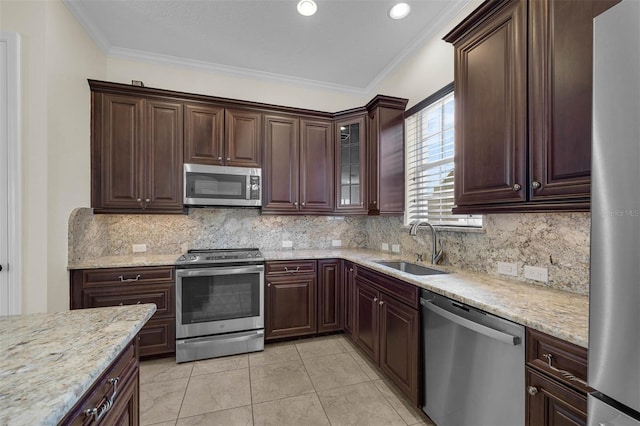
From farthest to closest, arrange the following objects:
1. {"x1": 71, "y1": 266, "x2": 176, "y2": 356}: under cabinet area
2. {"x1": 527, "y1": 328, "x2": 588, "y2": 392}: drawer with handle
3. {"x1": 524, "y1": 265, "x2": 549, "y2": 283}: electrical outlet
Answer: {"x1": 71, "y1": 266, "x2": 176, "y2": 356}: under cabinet area < {"x1": 524, "y1": 265, "x2": 549, "y2": 283}: electrical outlet < {"x1": 527, "y1": 328, "x2": 588, "y2": 392}: drawer with handle

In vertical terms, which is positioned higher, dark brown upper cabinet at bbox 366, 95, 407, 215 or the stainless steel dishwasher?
dark brown upper cabinet at bbox 366, 95, 407, 215

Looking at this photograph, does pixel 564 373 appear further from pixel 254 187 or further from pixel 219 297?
pixel 254 187

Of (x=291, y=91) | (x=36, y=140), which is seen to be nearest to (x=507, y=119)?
(x=291, y=91)

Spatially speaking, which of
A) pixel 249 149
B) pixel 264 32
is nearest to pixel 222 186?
pixel 249 149

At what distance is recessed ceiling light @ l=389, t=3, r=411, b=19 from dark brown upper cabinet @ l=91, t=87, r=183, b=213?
225 cm

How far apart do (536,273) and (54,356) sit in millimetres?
2257

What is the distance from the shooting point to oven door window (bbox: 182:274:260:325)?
2557 millimetres

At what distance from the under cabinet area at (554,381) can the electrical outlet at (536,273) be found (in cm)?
66

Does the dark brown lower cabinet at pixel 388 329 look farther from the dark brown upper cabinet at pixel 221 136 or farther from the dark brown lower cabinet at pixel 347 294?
the dark brown upper cabinet at pixel 221 136

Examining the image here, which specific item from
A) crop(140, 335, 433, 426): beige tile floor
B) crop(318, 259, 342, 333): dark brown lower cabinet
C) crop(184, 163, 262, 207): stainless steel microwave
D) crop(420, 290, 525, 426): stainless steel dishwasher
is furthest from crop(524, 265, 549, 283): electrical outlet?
crop(184, 163, 262, 207): stainless steel microwave

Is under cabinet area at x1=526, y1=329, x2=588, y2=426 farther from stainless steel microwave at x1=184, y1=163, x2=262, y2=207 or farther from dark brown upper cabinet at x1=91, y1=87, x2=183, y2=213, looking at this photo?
dark brown upper cabinet at x1=91, y1=87, x2=183, y2=213

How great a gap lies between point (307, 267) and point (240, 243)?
3.16 ft

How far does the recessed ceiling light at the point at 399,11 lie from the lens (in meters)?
2.26

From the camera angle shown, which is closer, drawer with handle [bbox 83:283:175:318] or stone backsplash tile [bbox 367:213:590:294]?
stone backsplash tile [bbox 367:213:590:294]
